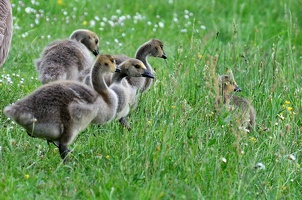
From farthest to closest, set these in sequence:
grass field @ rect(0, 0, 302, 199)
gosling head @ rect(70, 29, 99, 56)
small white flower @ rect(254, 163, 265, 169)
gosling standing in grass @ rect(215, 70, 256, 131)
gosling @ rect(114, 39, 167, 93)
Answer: gosling head @ rect(70, 29, 99, 56), gosling @ rect(114, 39, 167, 93), gosling standing in grass @ rect(215, 70, 256, 131), small white flower @ rect(254, 163, 265, 169), grass field @ rect(0, 0, 302, 199)

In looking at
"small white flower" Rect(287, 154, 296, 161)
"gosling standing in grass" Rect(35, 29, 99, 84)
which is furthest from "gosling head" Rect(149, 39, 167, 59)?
"small white flower" Rect(287, 154, 296, 161)

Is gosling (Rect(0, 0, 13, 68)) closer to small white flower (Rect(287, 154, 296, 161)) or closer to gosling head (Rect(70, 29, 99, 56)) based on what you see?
gosling head (Rect(70, 29, 99, 56))

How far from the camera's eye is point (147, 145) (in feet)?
21.9

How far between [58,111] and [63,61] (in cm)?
217

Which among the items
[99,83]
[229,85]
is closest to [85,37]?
[229,85]

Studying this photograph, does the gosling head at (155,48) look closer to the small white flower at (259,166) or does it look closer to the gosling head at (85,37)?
the gosling head at (85,37)

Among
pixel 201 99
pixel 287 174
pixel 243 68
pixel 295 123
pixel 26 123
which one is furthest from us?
pixel 243 68

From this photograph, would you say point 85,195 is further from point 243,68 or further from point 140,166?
point 243,68

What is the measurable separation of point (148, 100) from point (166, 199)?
2511mm

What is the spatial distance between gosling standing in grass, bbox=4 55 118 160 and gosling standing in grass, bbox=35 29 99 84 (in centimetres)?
160

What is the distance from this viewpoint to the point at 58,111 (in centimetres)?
641

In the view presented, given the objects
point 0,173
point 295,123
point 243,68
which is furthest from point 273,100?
point 0,173

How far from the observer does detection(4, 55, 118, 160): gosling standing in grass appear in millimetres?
6289

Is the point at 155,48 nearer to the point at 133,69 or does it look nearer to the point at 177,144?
the point at 133,69
